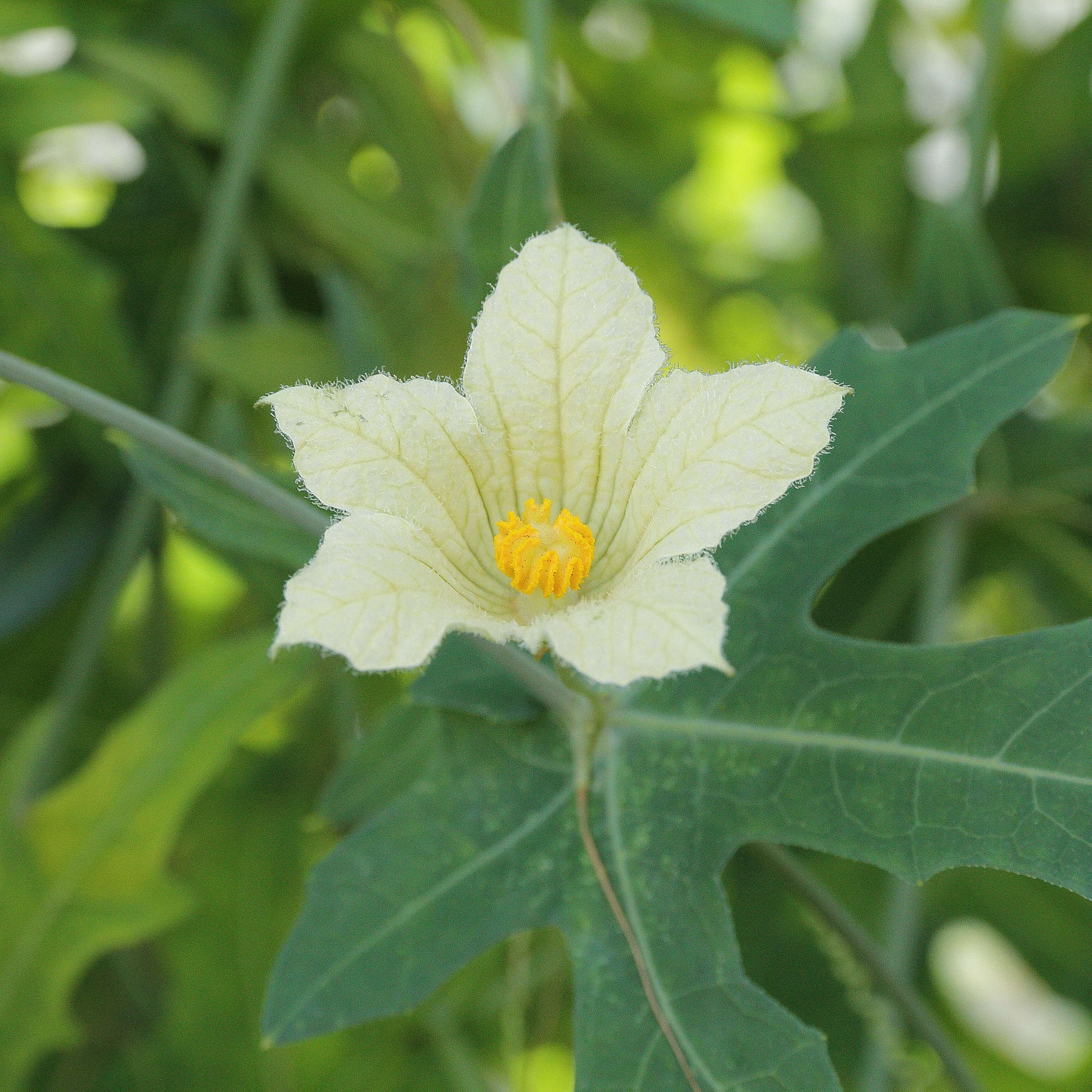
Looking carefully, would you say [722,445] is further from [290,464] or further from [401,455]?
[290,464]

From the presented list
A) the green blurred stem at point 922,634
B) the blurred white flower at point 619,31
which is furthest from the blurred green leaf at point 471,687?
the blurred white flower at point 619,31

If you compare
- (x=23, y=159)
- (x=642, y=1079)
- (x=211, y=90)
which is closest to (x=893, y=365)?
(x=642, y=1079)

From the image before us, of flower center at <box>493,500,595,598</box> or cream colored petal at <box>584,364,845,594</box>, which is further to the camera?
flower center at <box>493,500,595,598</box>

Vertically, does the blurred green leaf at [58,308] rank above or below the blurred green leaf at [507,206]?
above

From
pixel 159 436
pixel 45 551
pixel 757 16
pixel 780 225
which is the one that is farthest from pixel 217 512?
pixel 780 225

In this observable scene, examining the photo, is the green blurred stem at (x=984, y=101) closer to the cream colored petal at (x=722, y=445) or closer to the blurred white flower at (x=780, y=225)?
the blurred white flower at (x=780, y=225)

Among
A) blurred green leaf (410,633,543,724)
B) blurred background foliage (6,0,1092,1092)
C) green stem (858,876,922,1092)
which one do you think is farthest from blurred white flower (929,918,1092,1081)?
blurred green leaf (410,633,543,724)

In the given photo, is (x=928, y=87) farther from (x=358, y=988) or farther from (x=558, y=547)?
(x=358, y=988)

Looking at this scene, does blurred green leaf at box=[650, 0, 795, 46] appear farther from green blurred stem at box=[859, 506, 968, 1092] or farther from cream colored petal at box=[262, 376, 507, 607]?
cream colored petal at box=[262, 376, 507, 607]
